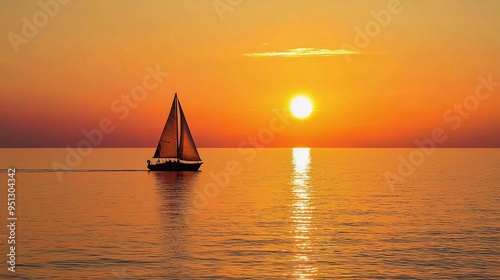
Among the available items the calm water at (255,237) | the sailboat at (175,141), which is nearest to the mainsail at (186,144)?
the sailboat at (175,141)

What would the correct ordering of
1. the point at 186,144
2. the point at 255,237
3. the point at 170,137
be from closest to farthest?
1. the point at 255,237
2. the point at 170,137
3. the point at 186,144

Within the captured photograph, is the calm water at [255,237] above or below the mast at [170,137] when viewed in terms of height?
below

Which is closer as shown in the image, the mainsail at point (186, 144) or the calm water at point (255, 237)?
the calm water at point (255, 237)

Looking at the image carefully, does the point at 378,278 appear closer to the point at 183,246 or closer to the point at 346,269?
the point at 346,269

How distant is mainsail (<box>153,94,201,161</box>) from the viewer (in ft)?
463

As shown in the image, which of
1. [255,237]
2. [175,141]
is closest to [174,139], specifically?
[175,141]

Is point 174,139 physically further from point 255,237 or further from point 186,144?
point 255,237

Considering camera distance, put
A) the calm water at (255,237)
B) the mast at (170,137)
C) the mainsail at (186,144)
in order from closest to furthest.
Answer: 1. the calm water at (255,237)
2. the mast at (170,137)
3. the mainsail at (186,144)

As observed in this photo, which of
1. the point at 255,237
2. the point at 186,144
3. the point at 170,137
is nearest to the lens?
the point at 255,237

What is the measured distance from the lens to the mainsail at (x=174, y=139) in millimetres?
141000

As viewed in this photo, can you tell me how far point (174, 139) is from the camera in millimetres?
142250

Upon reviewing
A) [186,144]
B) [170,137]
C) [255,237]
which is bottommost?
[255,237]

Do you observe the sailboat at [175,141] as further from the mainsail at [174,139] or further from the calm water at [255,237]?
the calm water at [255,237]

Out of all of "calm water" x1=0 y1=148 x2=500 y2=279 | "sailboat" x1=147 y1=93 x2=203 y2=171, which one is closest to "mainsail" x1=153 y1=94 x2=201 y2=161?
"sailboat" x1=147 y1=93 x2=203 y2=171
